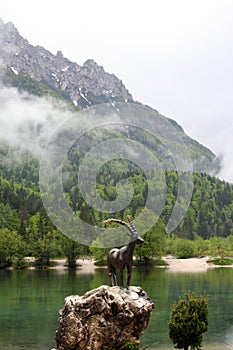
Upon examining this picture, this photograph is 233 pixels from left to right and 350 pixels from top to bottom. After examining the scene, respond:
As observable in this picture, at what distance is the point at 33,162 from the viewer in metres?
184

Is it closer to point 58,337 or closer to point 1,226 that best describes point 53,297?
point 58,337

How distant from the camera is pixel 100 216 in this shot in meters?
135

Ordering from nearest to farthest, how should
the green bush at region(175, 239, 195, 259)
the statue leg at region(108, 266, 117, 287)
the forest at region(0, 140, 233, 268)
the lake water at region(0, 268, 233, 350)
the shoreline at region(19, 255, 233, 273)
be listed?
1. the statue leg at region(108, 266, 117, 287)
2. the lake water at region(0, 268, 233, 350)
3. the shoreline at region(19, 255, 233, 273)
4. the forest at region(0, 140, 233, 268)
5. the green bush at region(175, 239, 195, 259)

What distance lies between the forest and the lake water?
29.7 feet

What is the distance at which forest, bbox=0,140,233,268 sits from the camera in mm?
84062

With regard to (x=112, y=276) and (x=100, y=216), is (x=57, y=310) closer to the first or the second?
(x=112, y=276)

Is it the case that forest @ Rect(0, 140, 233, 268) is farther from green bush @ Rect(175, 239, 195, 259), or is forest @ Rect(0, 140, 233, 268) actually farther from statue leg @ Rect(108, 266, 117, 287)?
statue leg @ Rect(108, 266, 117, 287)

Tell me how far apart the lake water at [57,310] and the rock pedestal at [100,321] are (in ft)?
15.4

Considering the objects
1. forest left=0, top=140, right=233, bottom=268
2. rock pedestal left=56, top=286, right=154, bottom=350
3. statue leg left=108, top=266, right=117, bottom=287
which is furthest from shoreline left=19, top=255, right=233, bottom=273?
rock pedestal left=56, top=286, right=154, bottom=350

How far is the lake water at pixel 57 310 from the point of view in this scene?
24.9 meters

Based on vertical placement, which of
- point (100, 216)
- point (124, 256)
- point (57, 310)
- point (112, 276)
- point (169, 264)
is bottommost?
point (57, 310)

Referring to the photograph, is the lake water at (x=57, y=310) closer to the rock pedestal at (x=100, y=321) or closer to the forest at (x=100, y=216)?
the rock pedestal at (x=100, y=321)

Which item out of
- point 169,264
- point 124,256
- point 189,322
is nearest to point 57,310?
point 124,256

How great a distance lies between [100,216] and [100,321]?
382 feet
